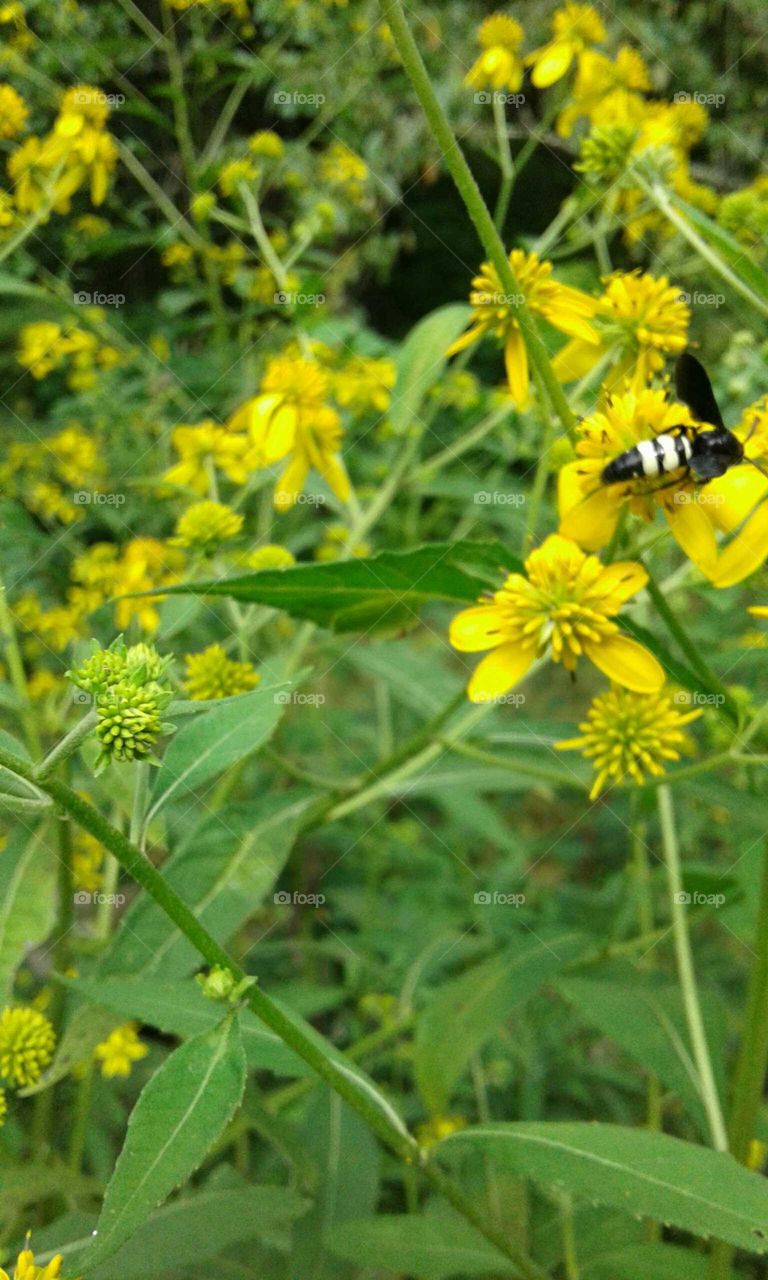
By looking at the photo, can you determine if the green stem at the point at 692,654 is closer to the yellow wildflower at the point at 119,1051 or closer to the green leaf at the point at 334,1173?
the green leaf at the point at 334,1173

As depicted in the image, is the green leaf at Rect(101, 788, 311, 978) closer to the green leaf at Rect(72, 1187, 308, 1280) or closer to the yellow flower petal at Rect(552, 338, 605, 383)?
the green leaf at Rect(72, 1187, 308, 1280)

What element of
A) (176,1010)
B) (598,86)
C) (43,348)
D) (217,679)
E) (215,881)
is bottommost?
(176,1010)

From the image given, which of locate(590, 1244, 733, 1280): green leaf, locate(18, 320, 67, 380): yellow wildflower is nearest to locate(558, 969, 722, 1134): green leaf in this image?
locate(590, 1244, 733, 1280): green leaf

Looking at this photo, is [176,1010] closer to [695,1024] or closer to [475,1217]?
[475,1217]

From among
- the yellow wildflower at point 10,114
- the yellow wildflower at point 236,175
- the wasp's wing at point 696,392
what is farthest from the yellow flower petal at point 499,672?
the yellow wildflower at point 10,114

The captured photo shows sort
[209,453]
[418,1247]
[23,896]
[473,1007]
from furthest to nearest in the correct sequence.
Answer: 1. [209,453]
2. [473,1007]
3. [23,896]
4. [418,1247]

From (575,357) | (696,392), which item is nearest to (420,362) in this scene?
(575,357)
